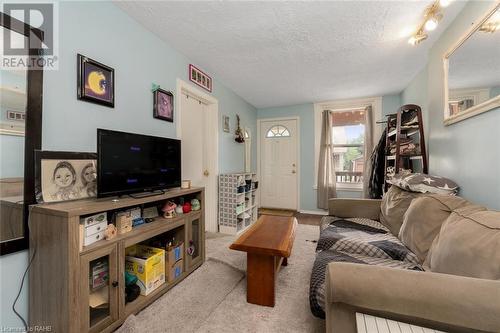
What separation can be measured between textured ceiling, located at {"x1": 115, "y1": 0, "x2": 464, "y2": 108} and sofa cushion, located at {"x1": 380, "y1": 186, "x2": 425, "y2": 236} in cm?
157

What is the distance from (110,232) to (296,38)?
235cm

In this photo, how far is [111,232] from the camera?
132cm

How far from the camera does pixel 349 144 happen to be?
428cm

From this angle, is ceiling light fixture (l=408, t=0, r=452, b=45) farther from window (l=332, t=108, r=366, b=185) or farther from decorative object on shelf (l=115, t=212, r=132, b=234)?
decorative object on shelf (l=115, t=212, r=132, b=234)

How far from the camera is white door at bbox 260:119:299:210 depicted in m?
4.66

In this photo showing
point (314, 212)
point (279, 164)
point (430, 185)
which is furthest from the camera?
point (279, 164)

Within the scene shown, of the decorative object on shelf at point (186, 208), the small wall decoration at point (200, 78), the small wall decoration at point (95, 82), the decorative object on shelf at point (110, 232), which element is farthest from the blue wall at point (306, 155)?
the decorative object on shelf at point (110, 232)

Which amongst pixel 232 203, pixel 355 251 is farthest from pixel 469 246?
pixel 232 203

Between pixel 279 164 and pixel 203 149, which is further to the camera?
pixel 279 164

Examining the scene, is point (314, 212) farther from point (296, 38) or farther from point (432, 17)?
point (432, 17)

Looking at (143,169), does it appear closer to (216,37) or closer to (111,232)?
(111,232)

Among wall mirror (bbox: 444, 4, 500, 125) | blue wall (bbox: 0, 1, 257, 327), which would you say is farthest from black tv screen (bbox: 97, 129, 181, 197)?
wall mirror (bbox: 444, 4, 500, 125)

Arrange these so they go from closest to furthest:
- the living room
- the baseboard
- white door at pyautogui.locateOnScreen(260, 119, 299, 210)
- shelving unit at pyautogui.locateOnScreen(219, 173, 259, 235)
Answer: the living room < shelving unit at pyautogui.locateOnScreen(219, 173, 259, 235) < the baseboard < white door at pyautogui.locateOnScreen(260, 119, 299, 210)

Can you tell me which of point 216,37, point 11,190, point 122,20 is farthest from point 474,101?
point 11,190
